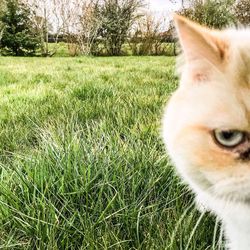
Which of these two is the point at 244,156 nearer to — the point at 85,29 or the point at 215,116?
the point at 215,116

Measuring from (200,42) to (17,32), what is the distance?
1480 cm

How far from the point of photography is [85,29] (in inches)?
579

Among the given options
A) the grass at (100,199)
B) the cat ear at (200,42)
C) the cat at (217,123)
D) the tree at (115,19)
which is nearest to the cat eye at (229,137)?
the cat at (217,123)

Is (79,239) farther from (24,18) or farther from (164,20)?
(24,18)

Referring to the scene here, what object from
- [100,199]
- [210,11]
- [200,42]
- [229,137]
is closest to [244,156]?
[229,137]

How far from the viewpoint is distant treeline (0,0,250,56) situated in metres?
14.0

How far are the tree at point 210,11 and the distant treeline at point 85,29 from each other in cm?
45

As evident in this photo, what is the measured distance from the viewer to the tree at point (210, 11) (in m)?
12.3

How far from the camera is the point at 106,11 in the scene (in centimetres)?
1523

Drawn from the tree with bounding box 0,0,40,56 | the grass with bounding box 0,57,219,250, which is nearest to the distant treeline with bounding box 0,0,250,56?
the tree with bounding box 0,0,40,56

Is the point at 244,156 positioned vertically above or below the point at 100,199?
above

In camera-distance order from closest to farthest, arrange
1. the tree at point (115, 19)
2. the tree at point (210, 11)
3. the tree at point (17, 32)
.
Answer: the tree at point (210, 11)
the tree at point (17, 32)
the tree at point (115, 19)

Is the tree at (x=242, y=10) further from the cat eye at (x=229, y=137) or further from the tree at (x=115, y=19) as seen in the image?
the cat eye at (x=229, y=137)

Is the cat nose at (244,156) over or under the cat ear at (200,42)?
under
